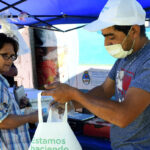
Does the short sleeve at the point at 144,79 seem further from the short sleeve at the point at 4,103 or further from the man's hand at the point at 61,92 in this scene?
the short sleeve at the point at 4,103

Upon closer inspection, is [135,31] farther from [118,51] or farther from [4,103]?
[4,103]

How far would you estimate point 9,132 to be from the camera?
1.46m

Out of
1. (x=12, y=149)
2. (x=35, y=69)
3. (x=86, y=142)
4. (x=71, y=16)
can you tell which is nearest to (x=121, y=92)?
(x=86, y=142)

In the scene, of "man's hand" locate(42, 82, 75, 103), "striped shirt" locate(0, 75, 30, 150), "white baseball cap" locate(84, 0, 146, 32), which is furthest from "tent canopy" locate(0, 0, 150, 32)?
"man's hand" locate(42, 82, 75, 103)

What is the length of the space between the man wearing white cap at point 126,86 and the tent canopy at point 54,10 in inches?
42.4

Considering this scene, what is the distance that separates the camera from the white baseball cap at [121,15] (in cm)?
111

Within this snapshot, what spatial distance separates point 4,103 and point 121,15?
0.89 m

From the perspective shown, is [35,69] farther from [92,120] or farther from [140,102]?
[140,102]

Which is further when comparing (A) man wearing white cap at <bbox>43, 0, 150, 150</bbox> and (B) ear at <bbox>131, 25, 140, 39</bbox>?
(B) ear at <bbox>131, 25, 140, 39</bbox>

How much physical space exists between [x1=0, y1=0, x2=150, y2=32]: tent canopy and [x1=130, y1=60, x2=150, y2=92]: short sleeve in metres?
1.31

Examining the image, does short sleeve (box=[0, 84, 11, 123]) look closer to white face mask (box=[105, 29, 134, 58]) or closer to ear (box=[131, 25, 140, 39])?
white face mask (box=[105, 29, 134, 58])

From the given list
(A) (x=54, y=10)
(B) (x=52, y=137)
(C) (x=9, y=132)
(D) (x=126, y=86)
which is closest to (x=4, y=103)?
(C) (x=9, y=132)

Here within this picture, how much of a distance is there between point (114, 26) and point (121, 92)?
362 mm

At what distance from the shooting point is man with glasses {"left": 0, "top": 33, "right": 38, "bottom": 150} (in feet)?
4.57
